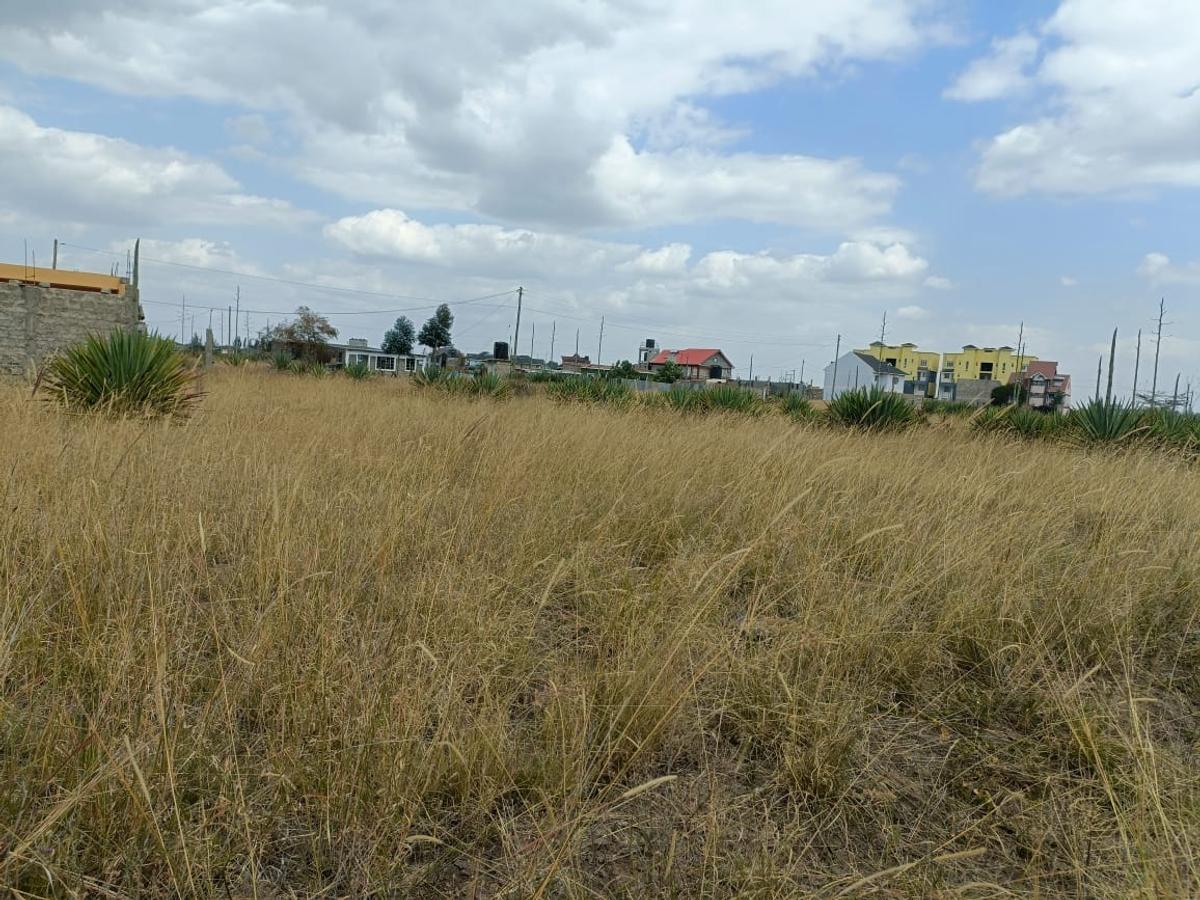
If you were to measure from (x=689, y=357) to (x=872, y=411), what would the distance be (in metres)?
81.8

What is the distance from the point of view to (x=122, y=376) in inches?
328

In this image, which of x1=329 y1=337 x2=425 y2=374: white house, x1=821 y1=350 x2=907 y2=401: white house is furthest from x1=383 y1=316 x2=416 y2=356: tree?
x1=821 y1=350 x2=907 y2=401: white house

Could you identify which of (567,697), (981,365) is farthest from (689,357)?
(567,697)

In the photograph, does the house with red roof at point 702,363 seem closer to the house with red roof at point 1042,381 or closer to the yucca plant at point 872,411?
the house with red roof at point 1042,381

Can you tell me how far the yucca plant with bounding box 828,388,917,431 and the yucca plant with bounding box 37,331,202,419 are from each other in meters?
9.50

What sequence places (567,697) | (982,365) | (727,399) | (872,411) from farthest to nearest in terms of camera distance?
(982,365) → (727,399) → (872,411) → (567,697)

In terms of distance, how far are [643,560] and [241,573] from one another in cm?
188

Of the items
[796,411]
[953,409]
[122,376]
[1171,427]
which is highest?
[953,409]

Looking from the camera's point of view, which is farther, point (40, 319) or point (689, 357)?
point (689, 357)

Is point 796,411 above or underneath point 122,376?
above

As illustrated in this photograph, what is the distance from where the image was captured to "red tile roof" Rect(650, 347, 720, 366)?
297 feet

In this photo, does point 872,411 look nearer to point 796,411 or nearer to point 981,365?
point 796,411

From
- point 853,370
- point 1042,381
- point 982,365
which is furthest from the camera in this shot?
point 982,365

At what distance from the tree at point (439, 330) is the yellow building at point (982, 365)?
6068 cm
